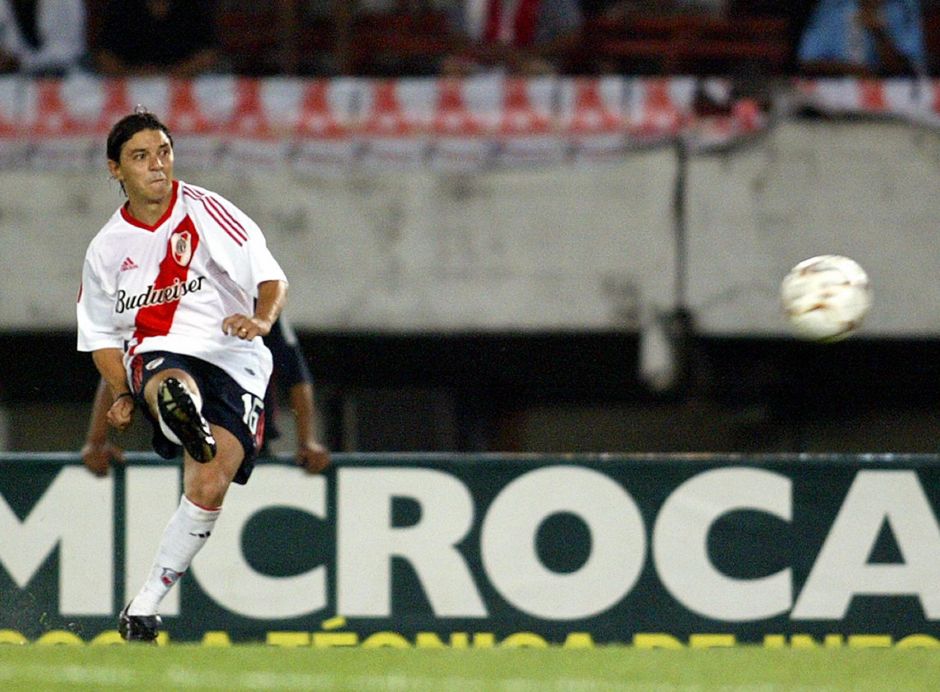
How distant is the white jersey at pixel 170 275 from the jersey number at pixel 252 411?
18 cm

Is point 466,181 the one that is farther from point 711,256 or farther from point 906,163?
point 906,163

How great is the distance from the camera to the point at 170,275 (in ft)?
18.4

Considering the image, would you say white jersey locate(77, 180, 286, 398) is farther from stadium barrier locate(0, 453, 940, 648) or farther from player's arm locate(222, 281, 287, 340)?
stadium barrier locate(0, 453, 940, 648)

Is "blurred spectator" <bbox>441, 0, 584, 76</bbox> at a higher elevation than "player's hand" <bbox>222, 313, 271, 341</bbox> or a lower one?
higher

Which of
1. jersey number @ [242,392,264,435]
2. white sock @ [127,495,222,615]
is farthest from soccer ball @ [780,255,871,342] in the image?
white sock @ [127,495,222,615]

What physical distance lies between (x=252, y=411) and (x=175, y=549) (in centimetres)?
52

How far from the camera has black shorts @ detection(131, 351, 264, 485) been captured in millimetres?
5570

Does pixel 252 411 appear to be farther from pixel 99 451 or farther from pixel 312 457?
pixel 99 451

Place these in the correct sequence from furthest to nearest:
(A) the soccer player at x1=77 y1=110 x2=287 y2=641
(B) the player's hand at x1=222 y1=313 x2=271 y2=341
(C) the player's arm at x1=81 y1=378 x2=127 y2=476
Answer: (C) the player's arm at x1=81 y1=378 x2=127 y2=476
(A) the soccer player at x1=77 y1=110 x2=287 y2=641
(B) the player's hand at x1=222 y1=313 x2=271 y2=341

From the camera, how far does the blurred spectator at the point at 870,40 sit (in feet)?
31.3

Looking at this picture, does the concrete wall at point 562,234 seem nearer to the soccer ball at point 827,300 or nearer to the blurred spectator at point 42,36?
the blurred spectator at point 42,36

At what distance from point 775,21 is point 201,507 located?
18.2ft

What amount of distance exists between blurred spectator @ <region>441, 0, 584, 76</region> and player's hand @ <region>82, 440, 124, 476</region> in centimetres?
365

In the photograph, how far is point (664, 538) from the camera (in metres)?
6.73
